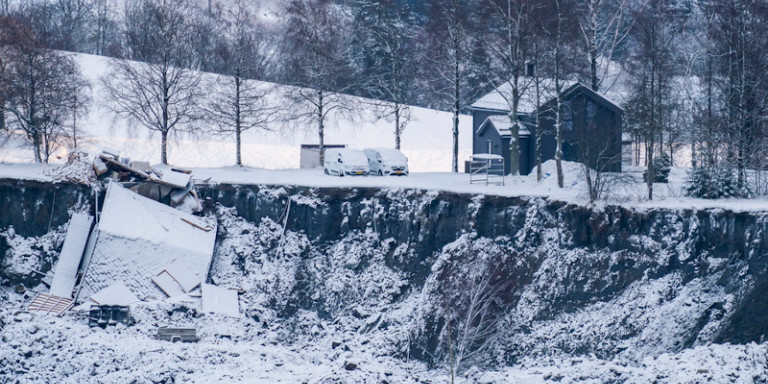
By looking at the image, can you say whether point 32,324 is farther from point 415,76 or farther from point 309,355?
point 415,76

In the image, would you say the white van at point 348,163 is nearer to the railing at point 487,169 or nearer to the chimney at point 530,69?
the railing at point 487,169

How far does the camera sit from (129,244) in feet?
111

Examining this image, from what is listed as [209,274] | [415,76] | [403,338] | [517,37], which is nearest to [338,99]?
[415,76]

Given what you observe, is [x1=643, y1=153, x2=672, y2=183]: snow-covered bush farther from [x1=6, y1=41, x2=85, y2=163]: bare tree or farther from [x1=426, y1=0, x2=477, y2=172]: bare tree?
[x1=6, y1=41, x2=85, y2=163]: bare tree

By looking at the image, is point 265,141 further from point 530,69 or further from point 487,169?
point 487,169

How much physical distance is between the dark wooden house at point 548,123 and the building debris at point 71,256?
66.1 feet

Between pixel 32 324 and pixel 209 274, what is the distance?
7.14 meters

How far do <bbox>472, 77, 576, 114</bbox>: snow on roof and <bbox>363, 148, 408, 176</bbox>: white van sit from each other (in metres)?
5.89

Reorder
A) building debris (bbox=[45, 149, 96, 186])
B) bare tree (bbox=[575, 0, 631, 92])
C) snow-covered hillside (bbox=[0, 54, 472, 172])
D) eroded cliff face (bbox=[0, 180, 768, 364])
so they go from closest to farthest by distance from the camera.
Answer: eroded cliff face (bbox=[0, 180, 768, 364]) → building debris (bbox=[45, 149, 96, 186]) → bare tree (bbox=[575, 0, 631, 92]) → snow-covered hillside (bbox=[0, 54, 472, 172])

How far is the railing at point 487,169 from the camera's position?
129 ft

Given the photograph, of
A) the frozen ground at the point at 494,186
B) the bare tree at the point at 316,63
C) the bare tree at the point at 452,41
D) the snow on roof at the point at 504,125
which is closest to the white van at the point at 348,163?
the frozen ground at the point at 494,186

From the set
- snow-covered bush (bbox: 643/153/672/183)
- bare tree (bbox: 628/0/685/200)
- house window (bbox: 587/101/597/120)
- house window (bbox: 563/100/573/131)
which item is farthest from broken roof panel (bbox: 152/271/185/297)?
bare tree (bbox: 628/0/685/200)

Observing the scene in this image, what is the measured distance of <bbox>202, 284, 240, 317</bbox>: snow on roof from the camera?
32.4 metres

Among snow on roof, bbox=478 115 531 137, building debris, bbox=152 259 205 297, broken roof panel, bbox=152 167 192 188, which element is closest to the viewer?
building debris, bbox=152 259 205 297
